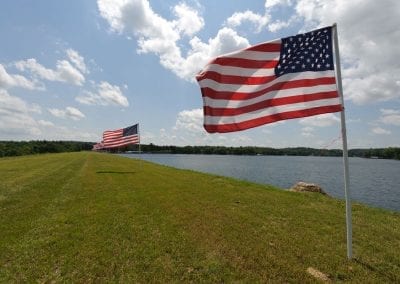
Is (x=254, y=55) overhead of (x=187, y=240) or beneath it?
overhead

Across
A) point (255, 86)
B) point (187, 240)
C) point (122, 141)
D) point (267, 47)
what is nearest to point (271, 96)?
point (255, 86)

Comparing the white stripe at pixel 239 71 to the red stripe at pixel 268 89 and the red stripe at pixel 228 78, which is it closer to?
the red stripe at pixel 228 78

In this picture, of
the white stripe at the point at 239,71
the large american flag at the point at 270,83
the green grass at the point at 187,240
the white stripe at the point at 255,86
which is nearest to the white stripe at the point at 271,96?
the large american flag at the point at 270,83

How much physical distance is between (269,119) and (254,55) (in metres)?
1.52

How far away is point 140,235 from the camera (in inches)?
309

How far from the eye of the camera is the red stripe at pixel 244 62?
23.1 feet

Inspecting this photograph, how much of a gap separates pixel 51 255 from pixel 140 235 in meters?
2.11

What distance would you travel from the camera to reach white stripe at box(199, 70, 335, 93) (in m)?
6.59

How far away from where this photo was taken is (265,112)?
23.1 feet

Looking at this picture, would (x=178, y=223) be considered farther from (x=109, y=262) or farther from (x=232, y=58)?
(x=232, y=58)

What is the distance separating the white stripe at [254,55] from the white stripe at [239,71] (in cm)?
24

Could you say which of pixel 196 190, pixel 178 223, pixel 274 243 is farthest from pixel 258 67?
pixel 196 190

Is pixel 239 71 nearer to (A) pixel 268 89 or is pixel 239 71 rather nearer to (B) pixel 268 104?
(A) pixel 268 89

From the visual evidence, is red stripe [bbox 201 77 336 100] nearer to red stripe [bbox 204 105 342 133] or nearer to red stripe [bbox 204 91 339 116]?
red stripe [bbox 204 91 339 116]
